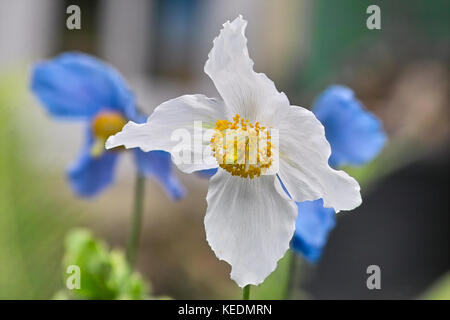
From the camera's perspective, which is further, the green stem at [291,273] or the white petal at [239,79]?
the green stem at [291,273]

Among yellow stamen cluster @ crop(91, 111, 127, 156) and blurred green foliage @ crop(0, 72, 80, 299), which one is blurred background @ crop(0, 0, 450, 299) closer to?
blurred green foliage @ crop(0, 72, 80, 299)

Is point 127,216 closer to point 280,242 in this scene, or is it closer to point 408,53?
point 408,53

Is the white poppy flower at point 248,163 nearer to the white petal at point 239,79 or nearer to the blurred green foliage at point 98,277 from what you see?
the white petal at point 239,79

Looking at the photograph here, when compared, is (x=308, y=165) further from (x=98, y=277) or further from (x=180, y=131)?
(x=98, y=277)

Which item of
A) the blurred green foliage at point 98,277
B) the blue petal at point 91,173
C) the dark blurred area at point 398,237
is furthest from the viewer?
the dark blurred area at point 398,237

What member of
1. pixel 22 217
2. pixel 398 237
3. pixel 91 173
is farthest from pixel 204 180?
pixel 91 173

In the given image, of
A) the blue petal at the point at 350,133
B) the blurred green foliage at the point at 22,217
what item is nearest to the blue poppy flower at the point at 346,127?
the blue petal at the point at 350,133
